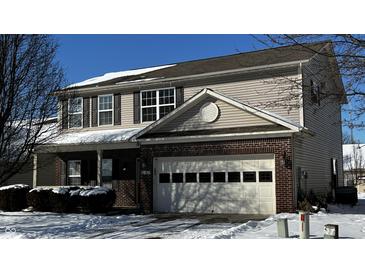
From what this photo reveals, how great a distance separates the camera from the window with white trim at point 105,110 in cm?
2181

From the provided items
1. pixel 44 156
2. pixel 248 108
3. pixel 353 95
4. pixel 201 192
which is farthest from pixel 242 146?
pixel 44 156

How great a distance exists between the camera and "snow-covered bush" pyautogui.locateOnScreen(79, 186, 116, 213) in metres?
17.6

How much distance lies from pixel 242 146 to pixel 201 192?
261 cm

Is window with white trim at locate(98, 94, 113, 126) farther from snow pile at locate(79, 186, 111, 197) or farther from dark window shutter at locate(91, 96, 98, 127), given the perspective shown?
snow pile at locate(79, 186, 111, 197)

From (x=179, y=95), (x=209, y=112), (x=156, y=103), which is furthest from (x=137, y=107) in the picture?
(x=209, y=112)

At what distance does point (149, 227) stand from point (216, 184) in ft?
13.8

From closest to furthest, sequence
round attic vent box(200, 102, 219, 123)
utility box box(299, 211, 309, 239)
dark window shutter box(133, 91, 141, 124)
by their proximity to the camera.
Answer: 1. utility box box(299, 211, 309, 239)
2. round attic vent box(200, 102, 219, 123)
3. dark window shutter box(133, 91, 141, 124)

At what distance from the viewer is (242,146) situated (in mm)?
15883

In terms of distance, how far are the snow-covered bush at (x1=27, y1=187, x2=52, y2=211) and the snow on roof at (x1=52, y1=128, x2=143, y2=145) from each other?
7.70 feet

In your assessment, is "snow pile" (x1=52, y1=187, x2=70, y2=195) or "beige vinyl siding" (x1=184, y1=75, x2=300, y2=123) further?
"snow pile" (x1=52, y1=187, x2=70, y2=195)

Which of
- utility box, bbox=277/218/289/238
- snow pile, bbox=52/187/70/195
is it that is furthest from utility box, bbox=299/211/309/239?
snow pile, bbox=52/187/70/195

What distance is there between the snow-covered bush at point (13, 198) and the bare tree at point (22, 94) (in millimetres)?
5357

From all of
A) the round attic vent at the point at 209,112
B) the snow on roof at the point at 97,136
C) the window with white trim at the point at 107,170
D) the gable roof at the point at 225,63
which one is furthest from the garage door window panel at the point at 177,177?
the gable roof at the point at 225,63

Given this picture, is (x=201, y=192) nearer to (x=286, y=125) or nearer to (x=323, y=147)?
(x=286, y=125)
